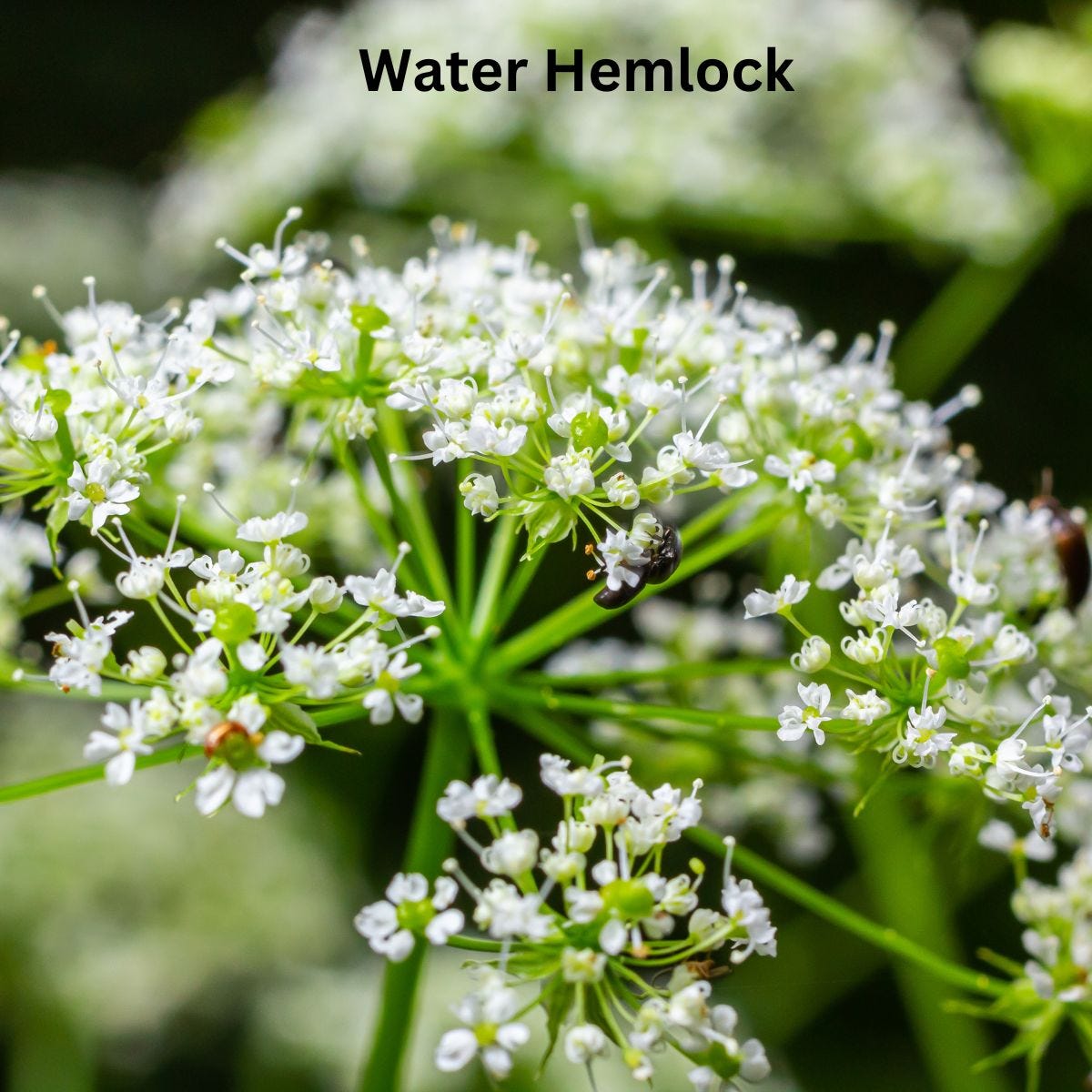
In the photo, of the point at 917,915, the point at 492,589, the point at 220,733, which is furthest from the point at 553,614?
the point at 917,915

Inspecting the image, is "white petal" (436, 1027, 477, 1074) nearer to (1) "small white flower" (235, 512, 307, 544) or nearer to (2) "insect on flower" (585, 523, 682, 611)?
(2) "insect on flower" (585, 523, 682, 611)

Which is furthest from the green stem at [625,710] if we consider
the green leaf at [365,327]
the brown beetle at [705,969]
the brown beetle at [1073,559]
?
the brown beetle at [1073,559]

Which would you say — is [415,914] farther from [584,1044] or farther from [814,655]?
[814,655]

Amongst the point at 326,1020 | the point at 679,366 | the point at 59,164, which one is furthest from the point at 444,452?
the point at 59,164

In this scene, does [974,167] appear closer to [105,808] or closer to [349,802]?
[349,802]

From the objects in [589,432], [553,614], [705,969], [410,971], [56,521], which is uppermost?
[589,432]

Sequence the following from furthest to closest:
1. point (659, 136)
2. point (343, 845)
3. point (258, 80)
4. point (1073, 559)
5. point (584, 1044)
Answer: point (258, 80)
point (343, 845)
point (659, 136)
point (1073, 559)
point (584, 1044)

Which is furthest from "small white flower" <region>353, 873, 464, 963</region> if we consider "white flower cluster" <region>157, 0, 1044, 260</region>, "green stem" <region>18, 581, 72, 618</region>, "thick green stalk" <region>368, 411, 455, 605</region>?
"white flower cluster" <region>157, 0, 1044, 260</region>

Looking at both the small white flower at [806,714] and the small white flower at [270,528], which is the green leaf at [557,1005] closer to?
the small white flower at [806,714]
